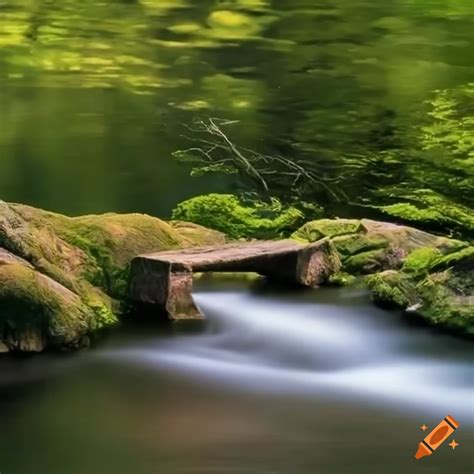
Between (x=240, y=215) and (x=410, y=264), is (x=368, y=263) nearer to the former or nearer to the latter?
(x=410, y=264)

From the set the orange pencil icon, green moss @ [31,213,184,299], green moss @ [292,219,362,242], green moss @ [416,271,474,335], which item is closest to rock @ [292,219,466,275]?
green moss @ [292,219,362,242]

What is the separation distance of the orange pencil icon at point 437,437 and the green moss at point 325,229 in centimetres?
70

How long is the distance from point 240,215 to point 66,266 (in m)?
0.56

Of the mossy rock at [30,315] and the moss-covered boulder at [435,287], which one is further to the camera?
the moss-covered boulder at [435,287]

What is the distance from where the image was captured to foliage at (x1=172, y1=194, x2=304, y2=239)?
200 centimetres

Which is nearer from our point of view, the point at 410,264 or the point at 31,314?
the point at 31,314

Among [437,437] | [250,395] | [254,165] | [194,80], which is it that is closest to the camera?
[437,437]

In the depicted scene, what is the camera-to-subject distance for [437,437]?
4.62 feet

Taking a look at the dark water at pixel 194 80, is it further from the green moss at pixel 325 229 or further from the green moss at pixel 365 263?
the green moss at pixel 365 263

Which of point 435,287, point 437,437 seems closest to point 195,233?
point 435,287

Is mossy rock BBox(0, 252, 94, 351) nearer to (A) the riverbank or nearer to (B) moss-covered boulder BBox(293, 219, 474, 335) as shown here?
(A) the riverbank

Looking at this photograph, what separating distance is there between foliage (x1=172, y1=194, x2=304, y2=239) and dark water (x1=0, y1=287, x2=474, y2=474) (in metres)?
0.20

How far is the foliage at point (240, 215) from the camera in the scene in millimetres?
2004

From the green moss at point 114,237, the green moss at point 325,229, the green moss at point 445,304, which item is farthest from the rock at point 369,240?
the green moss at point 114,237
